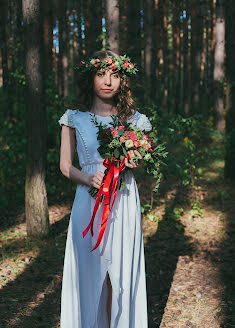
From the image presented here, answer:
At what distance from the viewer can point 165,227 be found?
6.74 m

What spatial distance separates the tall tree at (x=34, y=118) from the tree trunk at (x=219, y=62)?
7.33 m

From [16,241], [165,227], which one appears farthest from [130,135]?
[165,227]

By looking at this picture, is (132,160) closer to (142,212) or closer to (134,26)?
(142,212)

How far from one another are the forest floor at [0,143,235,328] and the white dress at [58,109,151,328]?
1200 millimetres

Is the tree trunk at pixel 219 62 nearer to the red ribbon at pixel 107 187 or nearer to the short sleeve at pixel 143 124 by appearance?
the short sleeve at pixel 143 124

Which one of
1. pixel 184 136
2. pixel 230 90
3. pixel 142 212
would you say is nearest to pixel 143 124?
pixel 142 212

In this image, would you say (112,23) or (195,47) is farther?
(195,47)

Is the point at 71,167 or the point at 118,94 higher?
the point at 118,94

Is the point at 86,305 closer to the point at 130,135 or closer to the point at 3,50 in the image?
the point at 130,135

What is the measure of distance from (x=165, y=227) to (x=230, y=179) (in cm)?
262

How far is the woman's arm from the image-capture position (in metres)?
2.58

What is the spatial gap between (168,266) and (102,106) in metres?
3.17

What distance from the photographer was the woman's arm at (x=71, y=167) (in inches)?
102

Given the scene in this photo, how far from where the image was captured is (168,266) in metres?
5.27
